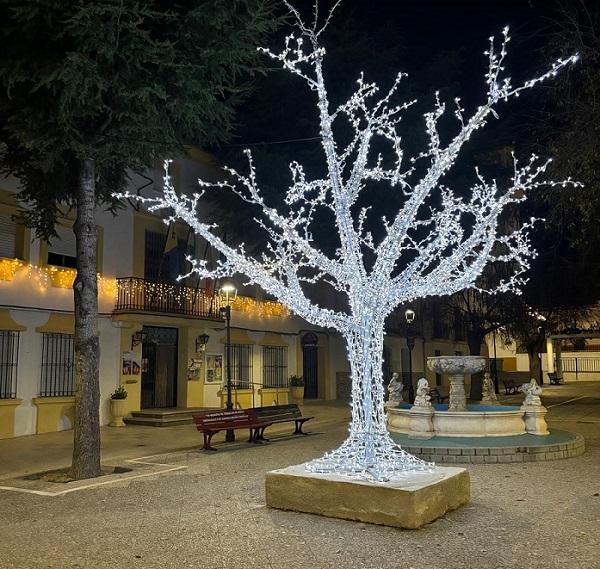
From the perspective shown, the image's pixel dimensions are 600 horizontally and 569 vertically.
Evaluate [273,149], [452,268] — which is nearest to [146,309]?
[273,149]

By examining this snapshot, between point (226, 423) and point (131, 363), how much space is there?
6.41 m

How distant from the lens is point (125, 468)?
10.4m

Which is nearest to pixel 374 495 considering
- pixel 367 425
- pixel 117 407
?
pixel 367 425

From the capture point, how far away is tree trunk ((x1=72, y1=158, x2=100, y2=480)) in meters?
9.69

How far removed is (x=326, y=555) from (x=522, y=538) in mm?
1902

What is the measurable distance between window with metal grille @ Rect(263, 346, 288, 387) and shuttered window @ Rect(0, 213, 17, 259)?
1065cm

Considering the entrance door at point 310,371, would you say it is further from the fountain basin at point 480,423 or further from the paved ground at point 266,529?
the paved ground at point 266,529

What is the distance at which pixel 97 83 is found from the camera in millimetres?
8742

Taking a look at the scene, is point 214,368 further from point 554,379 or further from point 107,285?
point 554,379

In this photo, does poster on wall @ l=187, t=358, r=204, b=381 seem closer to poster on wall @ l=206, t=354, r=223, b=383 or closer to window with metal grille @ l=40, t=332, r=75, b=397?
poster on wall @ l=206, t=354, r=223, b=383

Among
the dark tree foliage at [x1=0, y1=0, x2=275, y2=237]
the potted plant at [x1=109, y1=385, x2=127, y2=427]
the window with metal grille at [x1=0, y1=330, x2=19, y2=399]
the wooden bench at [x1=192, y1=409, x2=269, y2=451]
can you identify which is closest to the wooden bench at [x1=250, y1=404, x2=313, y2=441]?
the wooden bench at [x1=192, y1=409, x2=269, y2=451]

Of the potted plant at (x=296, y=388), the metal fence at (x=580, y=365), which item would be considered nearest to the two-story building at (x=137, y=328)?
the potted plant at (x=296, y=388)

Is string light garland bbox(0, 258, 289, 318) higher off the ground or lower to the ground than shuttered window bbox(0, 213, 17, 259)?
lower

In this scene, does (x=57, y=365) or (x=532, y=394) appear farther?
(x=57, y=365)
